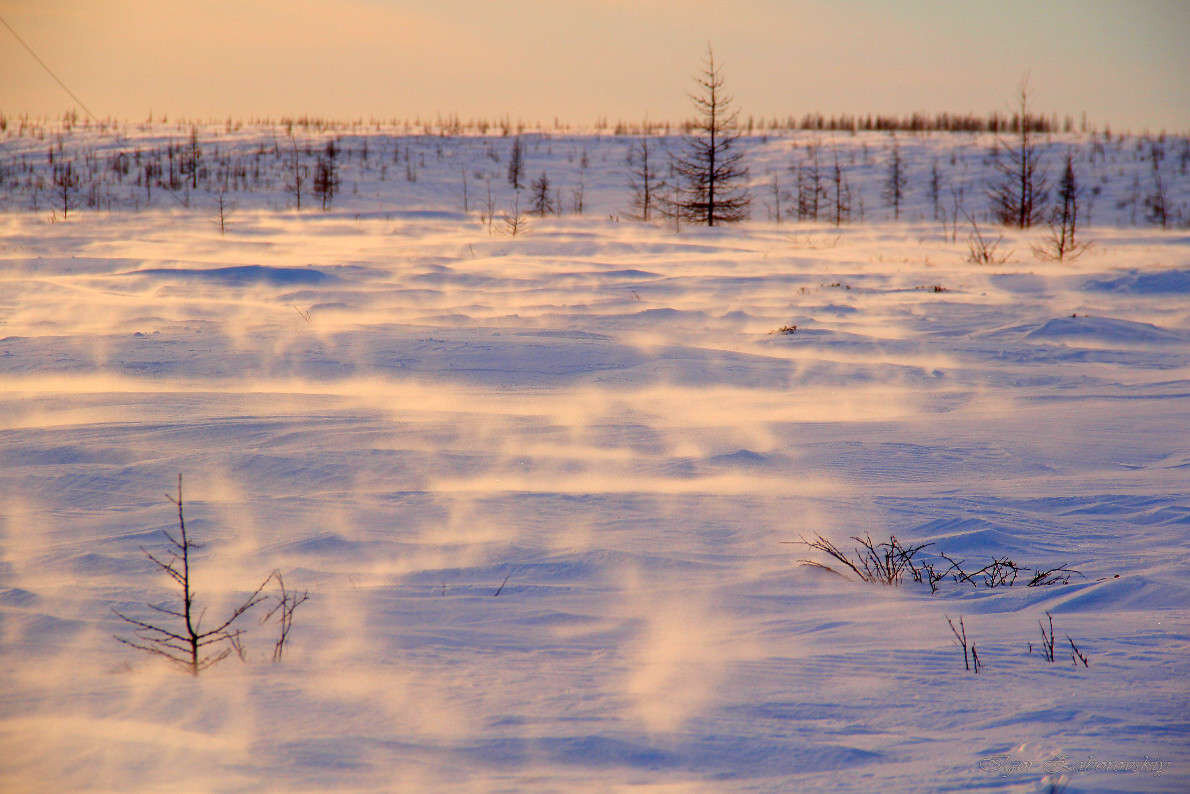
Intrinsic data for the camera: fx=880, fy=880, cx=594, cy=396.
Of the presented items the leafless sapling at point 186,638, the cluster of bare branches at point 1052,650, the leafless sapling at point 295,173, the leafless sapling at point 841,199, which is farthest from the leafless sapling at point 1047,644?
the leafless sapling at point 295,173

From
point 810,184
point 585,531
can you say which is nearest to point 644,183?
point 810,184

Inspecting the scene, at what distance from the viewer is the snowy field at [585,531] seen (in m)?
1.91

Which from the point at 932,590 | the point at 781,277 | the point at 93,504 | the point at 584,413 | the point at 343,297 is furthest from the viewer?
the point at 781,277

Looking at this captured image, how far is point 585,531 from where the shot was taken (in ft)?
10.5

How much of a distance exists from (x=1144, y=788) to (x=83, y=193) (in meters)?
19.4

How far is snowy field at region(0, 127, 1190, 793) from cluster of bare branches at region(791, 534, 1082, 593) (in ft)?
0.21

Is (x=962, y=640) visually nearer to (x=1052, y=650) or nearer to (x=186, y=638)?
(x=1052, y=650)

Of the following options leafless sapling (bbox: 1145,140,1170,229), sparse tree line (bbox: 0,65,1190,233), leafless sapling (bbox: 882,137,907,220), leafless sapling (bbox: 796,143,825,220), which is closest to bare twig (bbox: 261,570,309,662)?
sparse tree line (bbox: 0,65,1190,233)

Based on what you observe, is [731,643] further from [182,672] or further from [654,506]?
[182,672]

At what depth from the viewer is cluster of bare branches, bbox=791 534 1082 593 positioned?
9.43ft

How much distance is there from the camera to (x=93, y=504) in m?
3.32

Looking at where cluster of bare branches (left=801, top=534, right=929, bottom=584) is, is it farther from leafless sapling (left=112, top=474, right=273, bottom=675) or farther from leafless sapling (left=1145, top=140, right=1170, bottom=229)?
leafless sapling (left=1145, top=140, right=1170, bottom=229)

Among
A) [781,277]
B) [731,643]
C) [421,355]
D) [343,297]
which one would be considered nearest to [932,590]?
[731,643]

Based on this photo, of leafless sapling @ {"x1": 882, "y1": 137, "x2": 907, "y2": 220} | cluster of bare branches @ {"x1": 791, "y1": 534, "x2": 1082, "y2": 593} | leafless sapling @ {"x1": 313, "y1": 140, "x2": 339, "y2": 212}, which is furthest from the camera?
leafless sapling @ {"x1": 882, "y1": 137, "x2": 907, "y2": 220}
